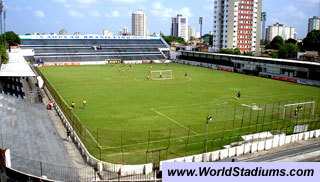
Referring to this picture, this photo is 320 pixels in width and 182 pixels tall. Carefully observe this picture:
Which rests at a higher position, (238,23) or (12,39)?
(238,23)

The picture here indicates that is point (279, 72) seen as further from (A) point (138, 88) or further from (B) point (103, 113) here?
(B) point (103, 113)

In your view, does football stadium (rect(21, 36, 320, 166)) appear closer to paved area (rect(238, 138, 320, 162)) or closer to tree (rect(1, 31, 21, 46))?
paved area (rect(238, 138, 320, 162))

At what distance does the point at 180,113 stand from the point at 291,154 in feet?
46.2

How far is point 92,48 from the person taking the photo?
108062 millimetres

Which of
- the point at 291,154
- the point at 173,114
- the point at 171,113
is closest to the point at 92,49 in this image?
the point at 171,113

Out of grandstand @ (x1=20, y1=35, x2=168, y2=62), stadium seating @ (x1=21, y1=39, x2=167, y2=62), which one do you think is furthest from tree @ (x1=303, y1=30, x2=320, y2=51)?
stadium seating @ (x1=21, y1=39, x2=167, y2=62)

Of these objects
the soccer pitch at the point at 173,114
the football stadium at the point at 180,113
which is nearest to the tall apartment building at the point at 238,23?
the football stadium at the point at 180,113

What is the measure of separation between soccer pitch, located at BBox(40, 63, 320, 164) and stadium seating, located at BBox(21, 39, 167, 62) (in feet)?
143

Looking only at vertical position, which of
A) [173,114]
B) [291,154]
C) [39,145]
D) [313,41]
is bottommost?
[291,154]

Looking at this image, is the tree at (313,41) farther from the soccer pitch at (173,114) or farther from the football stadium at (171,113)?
the football stadium at (171,113)

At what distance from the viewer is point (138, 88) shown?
5194 cm

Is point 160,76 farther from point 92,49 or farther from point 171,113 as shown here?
point 92,49

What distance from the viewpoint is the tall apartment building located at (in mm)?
128750

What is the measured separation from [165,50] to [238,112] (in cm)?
8480
